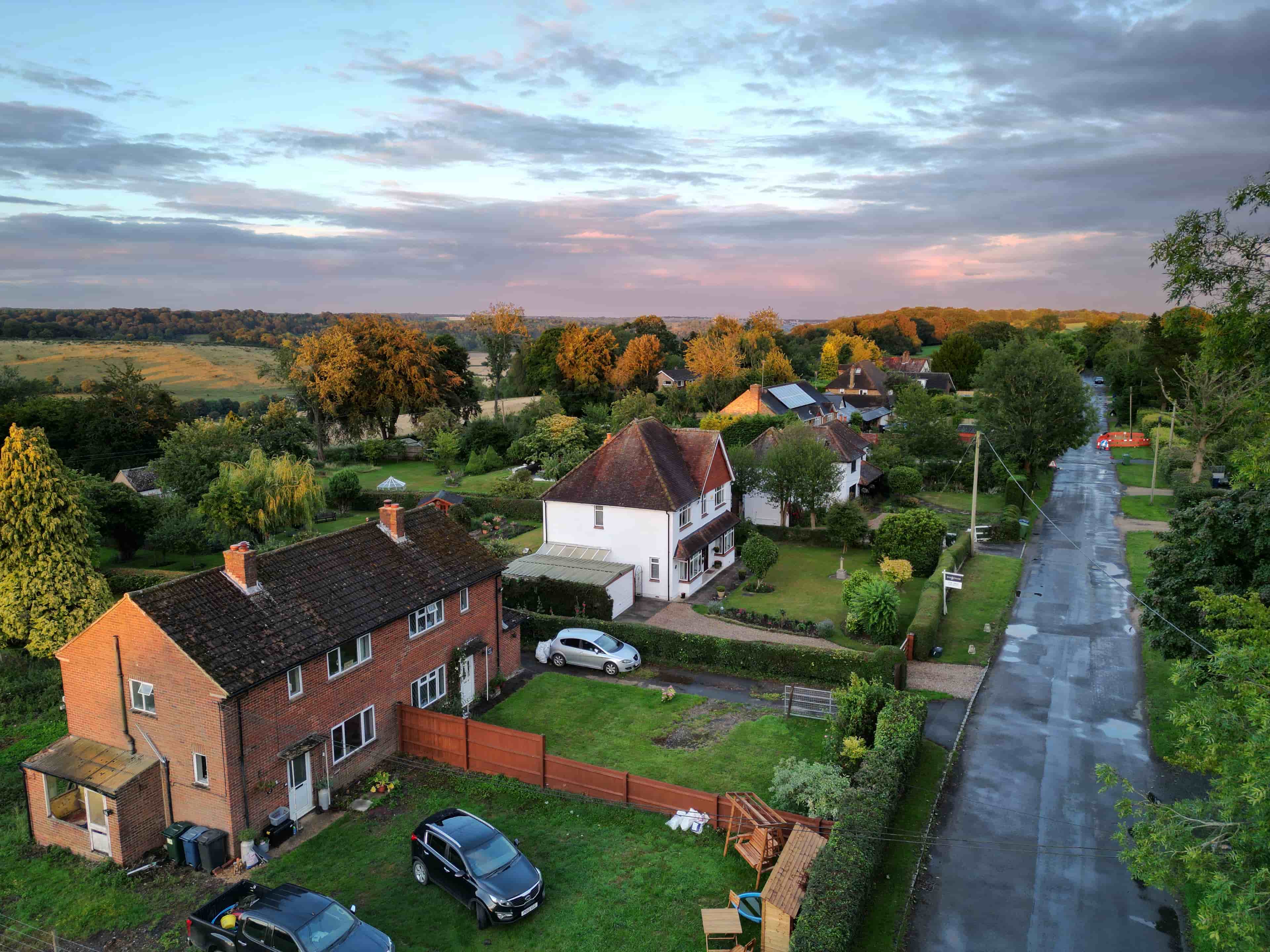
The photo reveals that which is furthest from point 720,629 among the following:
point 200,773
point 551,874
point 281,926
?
point 281,926

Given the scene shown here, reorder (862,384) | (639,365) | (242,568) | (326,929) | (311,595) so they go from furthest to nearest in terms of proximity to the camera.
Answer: (862,384)
(639,365)
(311,595)
(242,568)
(326,929)

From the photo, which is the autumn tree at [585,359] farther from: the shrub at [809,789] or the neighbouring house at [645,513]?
the shrub at [809,789]

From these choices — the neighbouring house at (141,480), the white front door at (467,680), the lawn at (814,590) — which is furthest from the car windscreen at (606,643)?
the neighbouring house at (141,480)

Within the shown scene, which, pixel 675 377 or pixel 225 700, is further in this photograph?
pixel 675 377

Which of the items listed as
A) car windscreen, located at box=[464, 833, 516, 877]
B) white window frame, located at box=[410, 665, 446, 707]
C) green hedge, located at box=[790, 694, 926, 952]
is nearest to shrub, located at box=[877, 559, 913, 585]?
green hedge, located at box=[790, 694, 926, 952]

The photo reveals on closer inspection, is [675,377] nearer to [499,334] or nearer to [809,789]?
[499,334]

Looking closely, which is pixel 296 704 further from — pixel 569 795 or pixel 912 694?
pixel 912 694

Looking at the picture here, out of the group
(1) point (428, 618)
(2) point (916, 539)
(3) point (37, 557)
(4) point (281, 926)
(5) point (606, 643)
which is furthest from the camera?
(2) point (916, 539)
